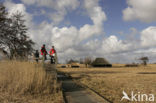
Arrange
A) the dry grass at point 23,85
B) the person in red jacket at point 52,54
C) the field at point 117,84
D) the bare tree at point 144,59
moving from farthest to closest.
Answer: the bare tree at point 144,59 → the person in red jacket at point 52,54 → the field at point 117,84 → the dry grass at point 23,85

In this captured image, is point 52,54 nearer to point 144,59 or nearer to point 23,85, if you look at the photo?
point 23,85

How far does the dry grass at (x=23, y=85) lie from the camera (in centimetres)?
689

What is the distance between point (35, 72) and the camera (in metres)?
8.98

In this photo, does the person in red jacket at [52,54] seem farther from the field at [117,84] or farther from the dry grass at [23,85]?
the field at [117,84]

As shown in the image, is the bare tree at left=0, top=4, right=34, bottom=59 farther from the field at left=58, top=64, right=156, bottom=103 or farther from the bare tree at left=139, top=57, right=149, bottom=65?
the bare tree at left=139, top=57, right=149, bottom=65

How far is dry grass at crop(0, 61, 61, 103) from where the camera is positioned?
6885mm

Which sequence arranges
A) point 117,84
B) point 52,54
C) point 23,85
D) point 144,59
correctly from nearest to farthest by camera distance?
1. point 23,85
2. point 52,54
3. point 117,84
4. point 144,59

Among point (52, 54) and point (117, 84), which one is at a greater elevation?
point (52, 54)

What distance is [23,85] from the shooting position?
7879 millimetres

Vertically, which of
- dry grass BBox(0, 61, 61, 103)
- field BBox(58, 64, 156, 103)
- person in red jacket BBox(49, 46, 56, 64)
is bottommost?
field BBox(58, 64, 156, 103)

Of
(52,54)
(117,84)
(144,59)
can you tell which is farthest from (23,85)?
(144,59)

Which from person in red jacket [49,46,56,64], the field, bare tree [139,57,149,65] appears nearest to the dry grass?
person in red jacket [49,46,56,64]

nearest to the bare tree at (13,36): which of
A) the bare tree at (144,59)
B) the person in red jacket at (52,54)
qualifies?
the person in red jacket at (52,54)

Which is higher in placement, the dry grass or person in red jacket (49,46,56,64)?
person in red jacket (49,46,56,64)
